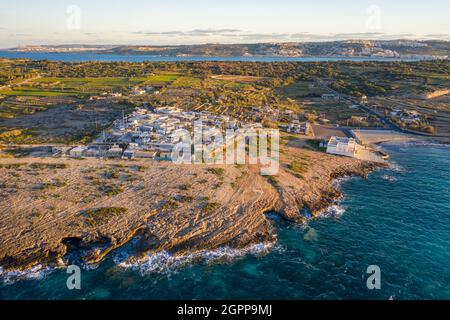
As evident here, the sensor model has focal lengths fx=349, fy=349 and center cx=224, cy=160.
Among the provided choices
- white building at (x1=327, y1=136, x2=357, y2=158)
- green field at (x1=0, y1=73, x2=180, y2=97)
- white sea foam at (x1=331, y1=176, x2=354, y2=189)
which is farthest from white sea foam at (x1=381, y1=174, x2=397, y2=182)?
green field at (x1=0, y1=73, x2=180, y2=97)

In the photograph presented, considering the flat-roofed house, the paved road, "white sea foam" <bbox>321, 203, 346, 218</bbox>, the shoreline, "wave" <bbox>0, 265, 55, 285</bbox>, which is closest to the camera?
"wave" <bbox>0, 265, 55, 285</bbox>

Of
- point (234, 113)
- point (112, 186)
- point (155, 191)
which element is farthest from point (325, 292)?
point (234, 113)

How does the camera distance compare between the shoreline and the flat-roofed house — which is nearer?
the shoreline

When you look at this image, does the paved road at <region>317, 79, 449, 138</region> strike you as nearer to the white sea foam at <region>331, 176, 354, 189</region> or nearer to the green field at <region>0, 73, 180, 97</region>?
the white sea foam at <region>331, 176, 354, 189</region>

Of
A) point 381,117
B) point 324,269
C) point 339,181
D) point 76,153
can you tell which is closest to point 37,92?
point 76,153

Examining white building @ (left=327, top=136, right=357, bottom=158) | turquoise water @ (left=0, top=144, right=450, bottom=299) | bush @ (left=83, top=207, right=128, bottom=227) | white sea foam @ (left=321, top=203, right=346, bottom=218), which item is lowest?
turquoise water @ (left=0, top=144, right=450, bottom=299)

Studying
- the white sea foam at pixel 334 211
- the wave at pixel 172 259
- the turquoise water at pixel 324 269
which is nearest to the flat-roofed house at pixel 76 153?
the wave at pixel 172 259

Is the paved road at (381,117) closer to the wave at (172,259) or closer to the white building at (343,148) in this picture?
the white building at (343,148)
